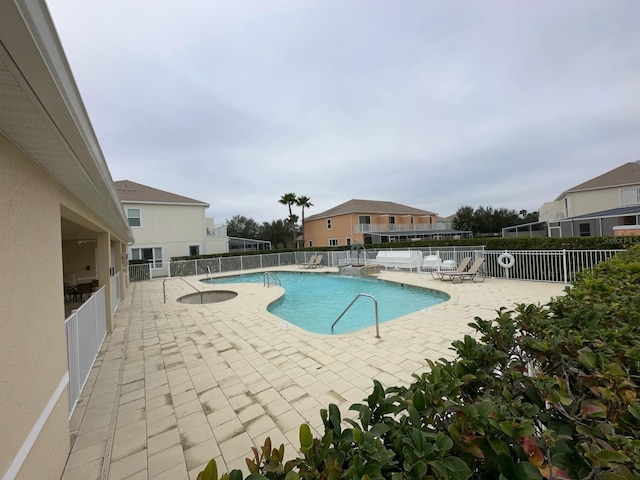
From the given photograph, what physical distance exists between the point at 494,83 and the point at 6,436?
43.1 feet

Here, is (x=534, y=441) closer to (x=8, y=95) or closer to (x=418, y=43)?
(x=8, y=95)

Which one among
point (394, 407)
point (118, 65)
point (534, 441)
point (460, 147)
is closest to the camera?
point (534, 441)

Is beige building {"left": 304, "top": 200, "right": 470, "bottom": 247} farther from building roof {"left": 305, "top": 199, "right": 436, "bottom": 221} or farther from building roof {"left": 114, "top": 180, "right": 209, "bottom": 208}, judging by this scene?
building roof {"left": 114, "top": 180, "right": 209, "bottom": 208}

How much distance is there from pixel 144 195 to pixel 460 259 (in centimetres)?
2314

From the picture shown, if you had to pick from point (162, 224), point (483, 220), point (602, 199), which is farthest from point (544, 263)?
point (483, 220)

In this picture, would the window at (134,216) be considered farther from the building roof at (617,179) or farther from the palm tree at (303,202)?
the building roof at (617,179)

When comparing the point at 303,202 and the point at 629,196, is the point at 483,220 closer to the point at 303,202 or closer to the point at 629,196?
the point at 629,196

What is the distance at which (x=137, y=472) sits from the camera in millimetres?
2283

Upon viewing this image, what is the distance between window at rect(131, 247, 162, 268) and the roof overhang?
19.8 m

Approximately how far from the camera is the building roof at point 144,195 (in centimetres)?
2036

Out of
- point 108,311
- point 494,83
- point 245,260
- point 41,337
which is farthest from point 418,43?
point 245,260

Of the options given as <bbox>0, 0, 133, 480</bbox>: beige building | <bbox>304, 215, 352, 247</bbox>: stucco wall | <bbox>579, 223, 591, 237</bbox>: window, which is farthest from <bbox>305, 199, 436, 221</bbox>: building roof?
<bbox>0, 0, 133, 480</bbox>: beige building

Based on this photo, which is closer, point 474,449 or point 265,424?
point 474,449

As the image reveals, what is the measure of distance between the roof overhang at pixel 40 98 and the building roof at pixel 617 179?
31.6 meters
